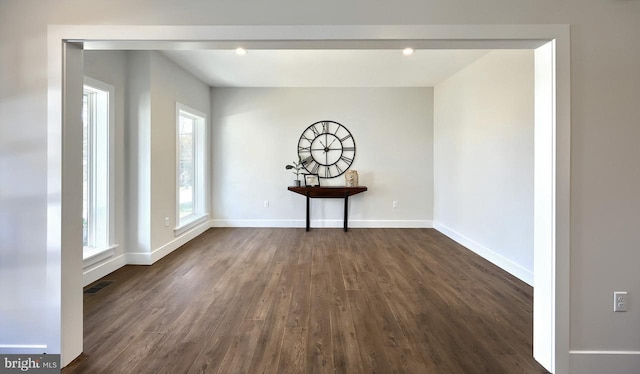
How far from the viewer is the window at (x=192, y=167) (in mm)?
4336

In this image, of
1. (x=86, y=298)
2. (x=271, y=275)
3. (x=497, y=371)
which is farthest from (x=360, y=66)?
(x=86, y=298)

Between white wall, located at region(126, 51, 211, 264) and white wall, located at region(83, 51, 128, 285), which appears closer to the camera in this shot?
white wall, located at region(83, 51, 128, 285)

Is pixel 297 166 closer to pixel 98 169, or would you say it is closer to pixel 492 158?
pixel 98 169

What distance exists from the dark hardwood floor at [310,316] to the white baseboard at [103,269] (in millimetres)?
100

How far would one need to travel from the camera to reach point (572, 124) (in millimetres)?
1502

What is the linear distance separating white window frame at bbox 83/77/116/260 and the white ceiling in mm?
973

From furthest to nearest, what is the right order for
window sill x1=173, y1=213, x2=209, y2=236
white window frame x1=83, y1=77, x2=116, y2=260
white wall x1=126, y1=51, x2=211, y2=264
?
window sill x1=173, y1=213, x2=209, y2=236 < white wall x1=126, y1=51, x2=211, y2=264 < white window frame x1=83, y1=77, x2=116, y2=260

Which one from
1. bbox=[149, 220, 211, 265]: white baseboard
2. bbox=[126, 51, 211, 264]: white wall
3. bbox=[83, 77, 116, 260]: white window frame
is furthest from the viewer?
bbox=[149, 220, 211, 265]: white baseboard

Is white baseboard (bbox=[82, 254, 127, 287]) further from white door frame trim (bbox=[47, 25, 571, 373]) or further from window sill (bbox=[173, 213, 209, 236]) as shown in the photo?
white door frame trim (bbox=[47, 25, 571, 373])

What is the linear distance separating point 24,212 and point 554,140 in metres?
2.87

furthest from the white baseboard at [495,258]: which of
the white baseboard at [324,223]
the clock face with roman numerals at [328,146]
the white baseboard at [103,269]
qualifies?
the white baseboard at [103,269]

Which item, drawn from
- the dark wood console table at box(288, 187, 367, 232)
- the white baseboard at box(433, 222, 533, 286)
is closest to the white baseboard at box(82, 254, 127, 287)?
the dark wood console table at box(288, 187, 367, 232)

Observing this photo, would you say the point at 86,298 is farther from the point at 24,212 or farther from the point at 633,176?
the point at 633,176

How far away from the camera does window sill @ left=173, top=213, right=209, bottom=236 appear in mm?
3865
